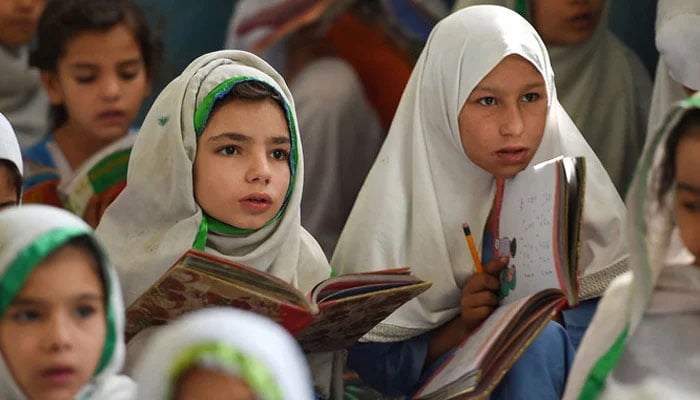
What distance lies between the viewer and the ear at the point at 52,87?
4.08 metres

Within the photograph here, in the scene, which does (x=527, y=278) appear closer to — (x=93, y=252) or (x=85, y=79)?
(x=93, y=252)

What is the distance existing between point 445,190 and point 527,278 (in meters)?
0.36

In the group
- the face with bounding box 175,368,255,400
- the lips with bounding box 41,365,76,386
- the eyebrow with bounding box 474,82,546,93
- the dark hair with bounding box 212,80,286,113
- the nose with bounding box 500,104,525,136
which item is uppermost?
the dark hair with bounding box 212,80,286,113

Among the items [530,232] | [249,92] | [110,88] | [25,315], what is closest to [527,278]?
[530,232]

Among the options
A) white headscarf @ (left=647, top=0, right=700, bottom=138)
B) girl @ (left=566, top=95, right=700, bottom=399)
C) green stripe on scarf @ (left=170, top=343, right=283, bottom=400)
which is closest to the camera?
green stripe on scarf @ (left=170, top=343, right=283, bottom=400)

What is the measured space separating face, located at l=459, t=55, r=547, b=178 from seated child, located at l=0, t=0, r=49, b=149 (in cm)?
170

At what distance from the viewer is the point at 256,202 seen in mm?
2854

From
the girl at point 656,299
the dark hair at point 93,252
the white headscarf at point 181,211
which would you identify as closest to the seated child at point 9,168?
the white headscarf at point 181,211

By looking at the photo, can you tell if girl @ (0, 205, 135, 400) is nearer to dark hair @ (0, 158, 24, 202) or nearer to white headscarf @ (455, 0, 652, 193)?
dark hair @ (0, 158, 24, 202)

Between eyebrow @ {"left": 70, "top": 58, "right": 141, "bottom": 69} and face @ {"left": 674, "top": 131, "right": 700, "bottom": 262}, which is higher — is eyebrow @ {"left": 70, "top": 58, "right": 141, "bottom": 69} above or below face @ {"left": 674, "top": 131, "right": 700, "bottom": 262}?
above

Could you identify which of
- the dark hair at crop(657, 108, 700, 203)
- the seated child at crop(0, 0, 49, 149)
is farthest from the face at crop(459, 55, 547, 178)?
the seated child at crop(0, 0, 49, 149)

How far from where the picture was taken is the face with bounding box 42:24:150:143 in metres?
3.96

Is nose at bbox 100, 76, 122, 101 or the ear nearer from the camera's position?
nose at bbox 100, 76, 122, 101

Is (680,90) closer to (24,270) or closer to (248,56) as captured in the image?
(248,56)
